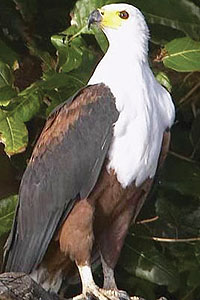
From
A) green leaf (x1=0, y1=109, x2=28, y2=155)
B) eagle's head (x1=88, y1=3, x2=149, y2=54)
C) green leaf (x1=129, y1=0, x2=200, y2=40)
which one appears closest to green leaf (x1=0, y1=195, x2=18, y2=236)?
green leaf (x1=0, y1=109, x2=28, y2=155)

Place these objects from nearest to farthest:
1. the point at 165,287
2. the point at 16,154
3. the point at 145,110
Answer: the point at 145,110
the point at 16,154
the point at 165,287

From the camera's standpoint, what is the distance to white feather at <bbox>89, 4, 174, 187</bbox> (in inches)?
206

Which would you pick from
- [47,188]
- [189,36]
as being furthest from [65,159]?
[189,36]

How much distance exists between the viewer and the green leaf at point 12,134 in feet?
19.3

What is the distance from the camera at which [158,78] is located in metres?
6.19

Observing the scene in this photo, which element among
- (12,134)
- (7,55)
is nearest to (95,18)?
(12,134)

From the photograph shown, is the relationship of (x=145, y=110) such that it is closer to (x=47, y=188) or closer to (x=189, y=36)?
(x=47, y=188)

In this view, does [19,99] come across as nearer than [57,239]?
No

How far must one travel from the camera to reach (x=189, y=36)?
646 cm

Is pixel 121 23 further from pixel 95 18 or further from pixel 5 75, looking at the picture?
pixel 5 75

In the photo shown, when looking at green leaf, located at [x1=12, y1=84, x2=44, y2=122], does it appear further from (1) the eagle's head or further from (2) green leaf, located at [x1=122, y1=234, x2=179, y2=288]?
(2) green leaf, located at [x1=122, y1=234, x2=179, y2=288]

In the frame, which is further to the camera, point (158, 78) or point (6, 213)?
point (158, 78)

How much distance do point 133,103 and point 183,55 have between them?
2.78 feet

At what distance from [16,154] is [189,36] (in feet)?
3.63
